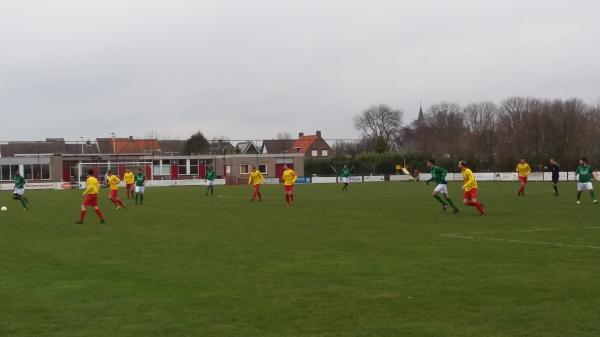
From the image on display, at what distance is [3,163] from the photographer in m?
80.2

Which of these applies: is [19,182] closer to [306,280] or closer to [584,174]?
[584,174]

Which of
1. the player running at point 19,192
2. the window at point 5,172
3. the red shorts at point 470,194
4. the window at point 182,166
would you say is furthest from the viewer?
the window at point 182,166

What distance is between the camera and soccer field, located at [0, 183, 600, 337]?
7902 mm

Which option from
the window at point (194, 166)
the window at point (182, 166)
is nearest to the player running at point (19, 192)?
the window at point (182, 166)

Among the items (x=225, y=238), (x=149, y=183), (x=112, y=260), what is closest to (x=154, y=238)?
(x=225, y=238)

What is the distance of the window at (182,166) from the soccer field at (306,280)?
224 ft

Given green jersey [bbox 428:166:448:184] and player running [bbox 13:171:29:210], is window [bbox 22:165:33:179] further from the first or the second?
green jersey [bbox 428:166:448:184]

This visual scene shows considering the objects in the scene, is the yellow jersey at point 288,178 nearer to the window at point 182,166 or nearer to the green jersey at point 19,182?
the green jersey at point 19,182

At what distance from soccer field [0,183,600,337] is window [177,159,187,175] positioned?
224 feet

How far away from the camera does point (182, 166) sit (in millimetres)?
88250

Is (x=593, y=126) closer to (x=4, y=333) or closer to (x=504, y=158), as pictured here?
(x=504, y=158)

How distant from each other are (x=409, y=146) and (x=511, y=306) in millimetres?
107671

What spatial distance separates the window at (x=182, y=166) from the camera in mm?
87944

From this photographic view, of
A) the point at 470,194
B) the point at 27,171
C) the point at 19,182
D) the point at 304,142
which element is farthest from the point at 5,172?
the point at 470,194
